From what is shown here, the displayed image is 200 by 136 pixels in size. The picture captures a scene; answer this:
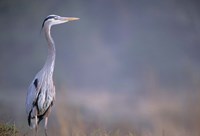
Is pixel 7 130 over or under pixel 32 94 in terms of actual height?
under

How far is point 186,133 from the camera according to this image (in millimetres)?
2736

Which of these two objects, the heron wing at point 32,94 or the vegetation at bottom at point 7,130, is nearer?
the vegetation at bottom at point 7,130

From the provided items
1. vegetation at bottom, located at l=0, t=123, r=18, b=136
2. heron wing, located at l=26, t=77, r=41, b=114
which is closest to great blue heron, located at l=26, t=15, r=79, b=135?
heron wing, located at l=26, t=77, r=41, b=114

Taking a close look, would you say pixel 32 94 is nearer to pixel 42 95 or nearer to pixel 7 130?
pixel 42 95

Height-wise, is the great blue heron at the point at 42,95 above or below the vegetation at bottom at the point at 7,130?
above

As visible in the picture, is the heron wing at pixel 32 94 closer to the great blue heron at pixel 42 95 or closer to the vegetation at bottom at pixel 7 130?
the great blue heron at pixel 42 95

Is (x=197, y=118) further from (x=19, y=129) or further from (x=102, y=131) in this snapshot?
(x=19, y=129)

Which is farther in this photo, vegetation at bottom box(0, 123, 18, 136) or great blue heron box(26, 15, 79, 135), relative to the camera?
great blue heron box(26, 15, 79, 135)

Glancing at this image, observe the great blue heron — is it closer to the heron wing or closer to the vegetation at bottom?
the heron wing

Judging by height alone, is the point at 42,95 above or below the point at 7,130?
above

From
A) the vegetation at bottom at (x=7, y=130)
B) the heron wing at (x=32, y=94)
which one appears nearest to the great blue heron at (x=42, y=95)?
the heron wing at (x=32, y=94)

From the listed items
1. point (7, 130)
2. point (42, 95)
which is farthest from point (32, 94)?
point (7, 130)

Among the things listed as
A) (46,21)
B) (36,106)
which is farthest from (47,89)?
(46,21)

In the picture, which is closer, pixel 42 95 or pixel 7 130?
pixel 7 130
